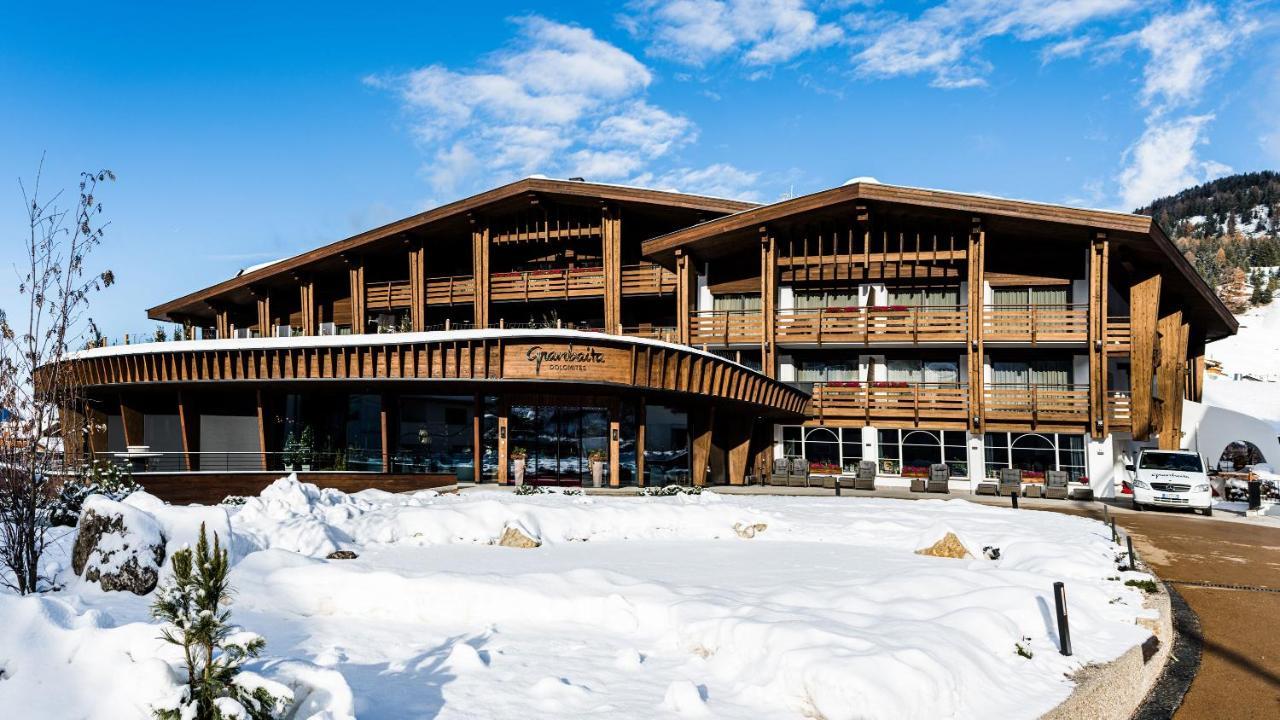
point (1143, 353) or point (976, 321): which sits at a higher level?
point (976, 321)

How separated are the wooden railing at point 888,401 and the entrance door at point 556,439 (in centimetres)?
1007

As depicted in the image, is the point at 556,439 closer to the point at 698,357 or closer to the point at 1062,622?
the point at 698,357

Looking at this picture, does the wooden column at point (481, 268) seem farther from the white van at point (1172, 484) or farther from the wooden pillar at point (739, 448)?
the white van at point (1172, 484)

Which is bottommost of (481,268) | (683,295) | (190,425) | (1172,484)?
(1172,484)

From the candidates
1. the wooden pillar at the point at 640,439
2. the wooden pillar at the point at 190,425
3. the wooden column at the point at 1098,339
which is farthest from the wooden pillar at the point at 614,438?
the wooden column at the point at 1098,339

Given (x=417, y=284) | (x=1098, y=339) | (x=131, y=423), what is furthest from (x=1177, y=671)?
(x=131, y=423)

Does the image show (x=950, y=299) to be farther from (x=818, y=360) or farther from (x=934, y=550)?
(x=934, y=550)

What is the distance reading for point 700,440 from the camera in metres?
29.2

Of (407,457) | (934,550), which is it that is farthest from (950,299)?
(407,457)

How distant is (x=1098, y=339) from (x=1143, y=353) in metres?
1.53

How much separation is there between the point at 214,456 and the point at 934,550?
2685cm

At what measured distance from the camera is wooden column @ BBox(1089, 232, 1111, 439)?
28453 mm

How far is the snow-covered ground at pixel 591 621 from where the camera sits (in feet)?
21.1

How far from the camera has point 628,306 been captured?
1473 inches
